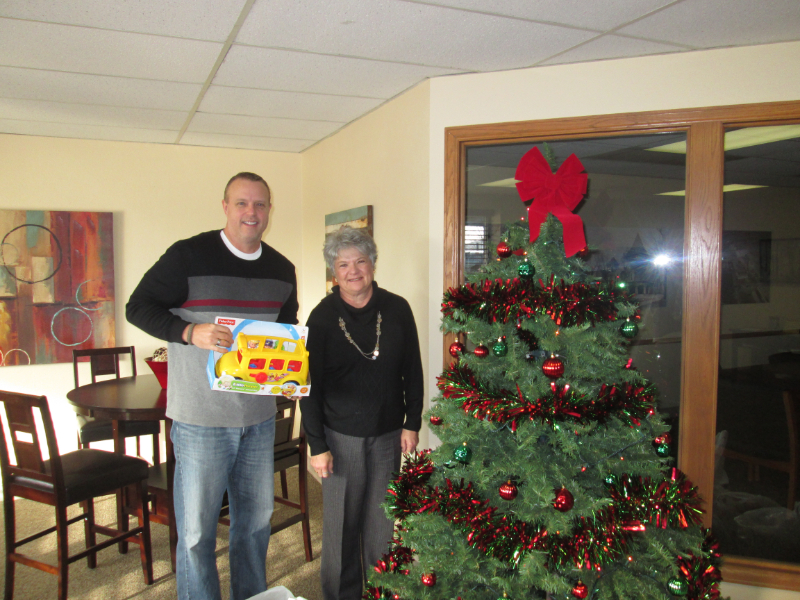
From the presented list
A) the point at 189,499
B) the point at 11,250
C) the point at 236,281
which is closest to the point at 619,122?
the point at 236,281

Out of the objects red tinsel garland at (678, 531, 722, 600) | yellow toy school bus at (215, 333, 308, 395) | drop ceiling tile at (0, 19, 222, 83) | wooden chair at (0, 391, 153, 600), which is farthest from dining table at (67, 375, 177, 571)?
red tinsel garland at (678, 531, 722, 600)

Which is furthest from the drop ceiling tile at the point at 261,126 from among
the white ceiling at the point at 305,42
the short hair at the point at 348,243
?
the short hair at the point at 348,243

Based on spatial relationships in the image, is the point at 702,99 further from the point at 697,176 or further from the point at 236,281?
the point at 236,281

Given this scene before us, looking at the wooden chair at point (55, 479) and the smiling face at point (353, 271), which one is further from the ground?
the smiling face at point (353, 271)

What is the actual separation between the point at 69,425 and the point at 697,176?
4.25m

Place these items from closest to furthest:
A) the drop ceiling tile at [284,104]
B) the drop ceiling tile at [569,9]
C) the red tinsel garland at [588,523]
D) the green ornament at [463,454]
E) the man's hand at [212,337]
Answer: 1. the red tinsel garland at [588,523]
2. the green ornament at [463,454]
3. the man's hand at [212,337]
4. the drop ceiling tile at [569,9]
5. the drop ceiling tile at [284,104]

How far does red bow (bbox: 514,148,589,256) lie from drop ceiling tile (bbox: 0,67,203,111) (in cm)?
191

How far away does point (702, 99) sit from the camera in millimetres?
2334

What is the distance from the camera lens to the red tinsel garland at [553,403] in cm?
144

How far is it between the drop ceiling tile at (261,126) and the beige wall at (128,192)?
0.56 metres

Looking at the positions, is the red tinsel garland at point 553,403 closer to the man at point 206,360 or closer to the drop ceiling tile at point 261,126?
the man at point 206,360

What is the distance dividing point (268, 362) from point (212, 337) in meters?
0.19

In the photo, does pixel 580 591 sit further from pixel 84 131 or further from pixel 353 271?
pixel 84 131

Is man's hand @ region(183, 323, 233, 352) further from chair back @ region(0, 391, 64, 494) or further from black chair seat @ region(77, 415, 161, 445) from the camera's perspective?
black chair seat @ region(77, 415, 161, 445)
